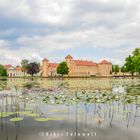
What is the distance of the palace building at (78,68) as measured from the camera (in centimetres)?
17712

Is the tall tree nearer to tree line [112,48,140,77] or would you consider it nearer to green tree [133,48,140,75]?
tree line [112,48,140,77]

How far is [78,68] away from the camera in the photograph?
603ft

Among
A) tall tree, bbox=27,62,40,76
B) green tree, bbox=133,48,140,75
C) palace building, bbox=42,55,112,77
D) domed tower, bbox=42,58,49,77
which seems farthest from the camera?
palace building, bbox=42,55,112,77

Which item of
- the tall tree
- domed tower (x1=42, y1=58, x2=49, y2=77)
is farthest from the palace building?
the tall tree

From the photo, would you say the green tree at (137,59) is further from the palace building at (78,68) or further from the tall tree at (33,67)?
the palace building at (78,68)

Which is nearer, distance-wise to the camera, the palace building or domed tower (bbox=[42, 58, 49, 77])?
domed tower (bbox=[42, 58, 49, 77])

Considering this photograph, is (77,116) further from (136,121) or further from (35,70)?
(35,70)

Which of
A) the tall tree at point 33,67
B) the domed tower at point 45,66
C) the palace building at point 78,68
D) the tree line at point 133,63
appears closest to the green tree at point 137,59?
the tree line at point 133,63

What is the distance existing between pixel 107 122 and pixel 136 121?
1117 millimetres

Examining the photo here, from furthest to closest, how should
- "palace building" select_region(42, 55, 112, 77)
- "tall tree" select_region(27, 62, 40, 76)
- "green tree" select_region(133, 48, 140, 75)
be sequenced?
"palace building" select_region(42, 55, 112, 77) → "tall tree" select_region(27, 62, 40, 76) → "green tree" select_region(133, 48, 140, 75)

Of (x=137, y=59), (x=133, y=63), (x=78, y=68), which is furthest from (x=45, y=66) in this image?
(x=137, y=59)

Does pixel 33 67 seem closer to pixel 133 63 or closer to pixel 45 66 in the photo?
pixel 45 66

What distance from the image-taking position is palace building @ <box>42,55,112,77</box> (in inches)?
6973

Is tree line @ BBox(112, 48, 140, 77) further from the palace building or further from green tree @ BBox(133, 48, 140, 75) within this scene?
the palace building
